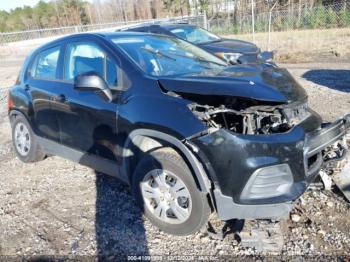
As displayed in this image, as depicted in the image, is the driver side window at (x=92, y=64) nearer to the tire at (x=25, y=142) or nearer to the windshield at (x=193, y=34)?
the tire at (x=25, y=142)

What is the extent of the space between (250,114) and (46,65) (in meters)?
2.85

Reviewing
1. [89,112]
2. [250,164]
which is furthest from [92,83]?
[250,164]

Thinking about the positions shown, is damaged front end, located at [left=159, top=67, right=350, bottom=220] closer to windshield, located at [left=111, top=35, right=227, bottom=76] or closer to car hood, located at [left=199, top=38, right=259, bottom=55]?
windshield, located at [left=111, top=35, right=227, bottom=76]

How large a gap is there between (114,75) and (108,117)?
1.39 feet

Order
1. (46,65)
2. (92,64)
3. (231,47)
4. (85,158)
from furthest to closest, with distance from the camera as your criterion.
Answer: (231,47) → (46,65) → (85,158) → (92,64)

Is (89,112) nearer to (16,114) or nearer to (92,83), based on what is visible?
(92,83)

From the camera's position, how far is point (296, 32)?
16.6 meters

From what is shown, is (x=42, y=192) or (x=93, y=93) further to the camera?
(x=42, y=192)

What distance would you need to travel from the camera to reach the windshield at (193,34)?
32.5ft

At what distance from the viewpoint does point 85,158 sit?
13.4 feet

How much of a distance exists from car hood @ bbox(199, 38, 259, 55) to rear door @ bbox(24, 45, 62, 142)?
5012mm

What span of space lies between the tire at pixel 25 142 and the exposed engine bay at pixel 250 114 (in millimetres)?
2868

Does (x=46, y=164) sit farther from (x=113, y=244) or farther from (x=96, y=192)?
(x=113, y=244)

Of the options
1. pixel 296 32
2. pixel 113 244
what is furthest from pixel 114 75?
pixel 296 32
